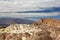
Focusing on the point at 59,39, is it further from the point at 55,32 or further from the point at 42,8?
the point at 42,8

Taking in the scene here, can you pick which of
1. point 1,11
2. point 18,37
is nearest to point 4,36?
point 18,37

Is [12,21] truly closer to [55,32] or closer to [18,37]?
[18,37]

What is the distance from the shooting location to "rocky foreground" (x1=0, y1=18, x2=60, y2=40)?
10.9m

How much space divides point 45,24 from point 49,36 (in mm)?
443

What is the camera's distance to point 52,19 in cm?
1123

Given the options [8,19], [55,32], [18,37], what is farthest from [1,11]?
[55,32]

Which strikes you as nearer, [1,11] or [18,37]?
[18,37]

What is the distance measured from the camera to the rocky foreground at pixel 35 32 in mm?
10867

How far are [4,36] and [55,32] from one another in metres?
1.62

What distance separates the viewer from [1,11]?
11703 millimetres

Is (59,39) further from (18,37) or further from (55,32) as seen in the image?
(18,37)

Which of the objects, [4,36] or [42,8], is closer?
[4,36]

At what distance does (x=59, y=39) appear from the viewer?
10.9 metres

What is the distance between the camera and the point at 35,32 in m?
11.0
